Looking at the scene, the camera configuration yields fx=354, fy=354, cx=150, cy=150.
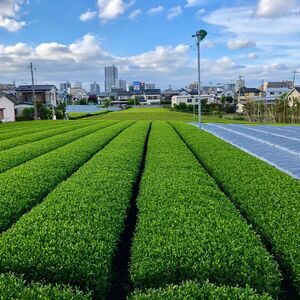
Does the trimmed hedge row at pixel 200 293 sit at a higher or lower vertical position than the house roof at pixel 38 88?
lower

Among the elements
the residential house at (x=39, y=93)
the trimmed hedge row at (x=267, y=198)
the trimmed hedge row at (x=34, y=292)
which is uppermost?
the residential house at (x=39, y=93)

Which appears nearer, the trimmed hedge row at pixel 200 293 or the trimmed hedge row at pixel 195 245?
the trimmed hedge row at pixel 200 293

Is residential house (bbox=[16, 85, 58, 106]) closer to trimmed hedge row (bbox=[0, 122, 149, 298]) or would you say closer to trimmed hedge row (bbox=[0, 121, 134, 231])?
trimmed hedge row (bbox=[0, 121, 134, 231])

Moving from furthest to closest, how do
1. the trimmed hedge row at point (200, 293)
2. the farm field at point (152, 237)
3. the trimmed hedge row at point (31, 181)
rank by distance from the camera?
1. the trimmed hedge row at point (31, 181)
2. the farm field at point (152, 237)
3. the trimmed hedge row at point (200, 293)

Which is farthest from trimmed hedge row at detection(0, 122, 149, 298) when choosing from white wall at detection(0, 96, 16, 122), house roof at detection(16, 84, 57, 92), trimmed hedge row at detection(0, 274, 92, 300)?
house roof at detection(16, 84, 57, 92)

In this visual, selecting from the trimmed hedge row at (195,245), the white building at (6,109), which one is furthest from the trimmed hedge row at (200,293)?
the white building at (6,109)

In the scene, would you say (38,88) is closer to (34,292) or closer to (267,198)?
(267,198)

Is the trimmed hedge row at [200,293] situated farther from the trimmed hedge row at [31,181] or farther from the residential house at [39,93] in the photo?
the residential house at [39,93]
